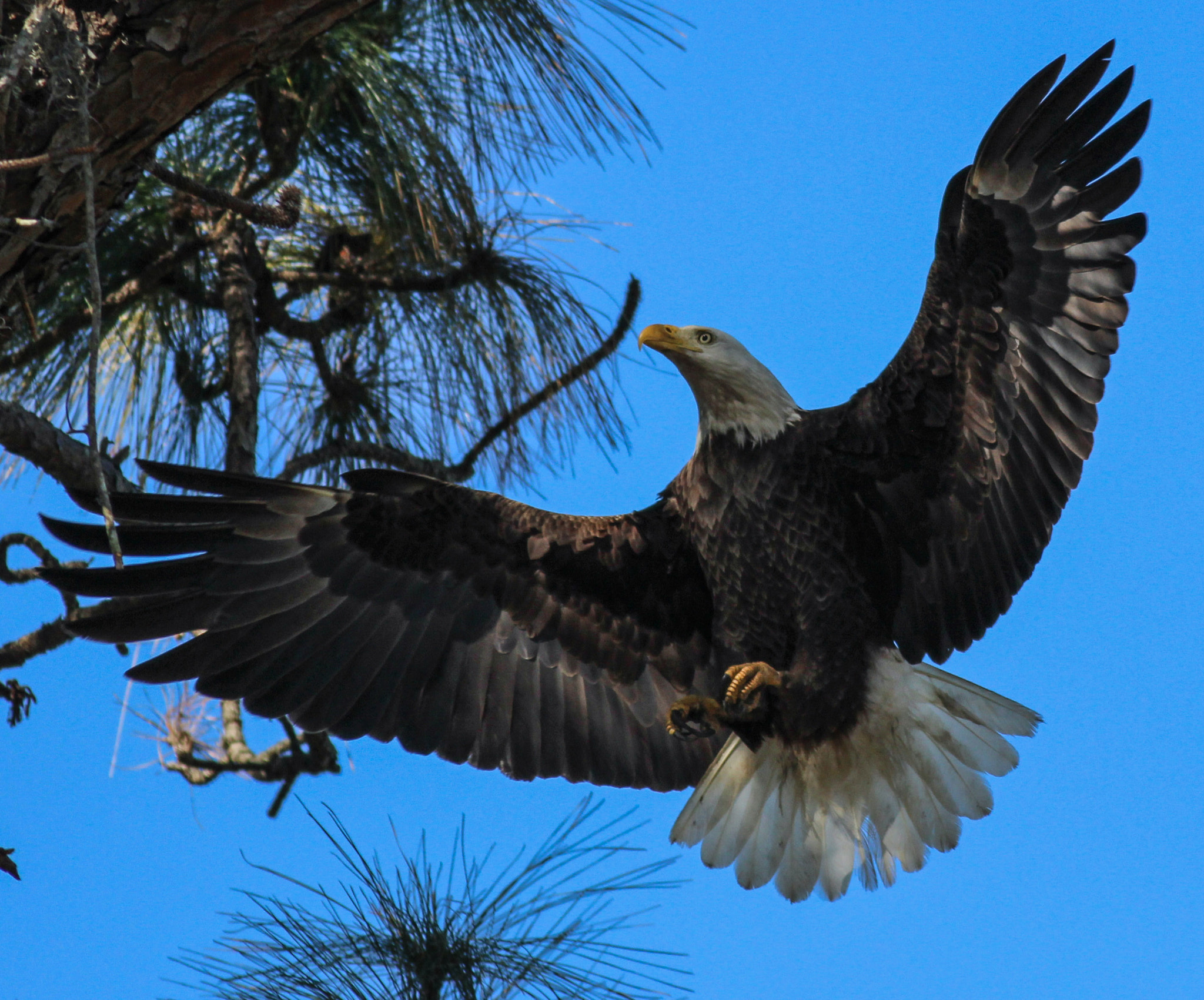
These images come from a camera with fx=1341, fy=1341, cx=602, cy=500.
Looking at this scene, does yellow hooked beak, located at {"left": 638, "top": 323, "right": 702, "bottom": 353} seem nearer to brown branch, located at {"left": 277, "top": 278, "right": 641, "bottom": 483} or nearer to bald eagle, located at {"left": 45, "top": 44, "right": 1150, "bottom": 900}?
bald eagle, located at {"left": 45, "top": 44, "right": 1150, "bottom": 900}

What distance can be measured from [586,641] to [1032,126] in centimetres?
149

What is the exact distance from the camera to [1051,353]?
2717mm

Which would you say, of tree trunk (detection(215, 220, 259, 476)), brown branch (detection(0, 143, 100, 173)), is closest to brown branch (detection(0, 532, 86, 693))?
tree trunk (detection(215, 220, 259, 476))

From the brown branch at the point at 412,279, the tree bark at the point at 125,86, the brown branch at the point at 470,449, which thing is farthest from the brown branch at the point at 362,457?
the tree bark at the point at 125,86

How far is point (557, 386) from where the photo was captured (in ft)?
12.0

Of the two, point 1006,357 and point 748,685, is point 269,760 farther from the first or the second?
point 1006,357

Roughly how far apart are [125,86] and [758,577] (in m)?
1.56

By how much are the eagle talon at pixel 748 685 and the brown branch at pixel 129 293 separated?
1.76 metres

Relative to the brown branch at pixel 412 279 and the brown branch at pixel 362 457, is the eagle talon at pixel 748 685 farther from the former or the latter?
the brown branch at pixel 412 279

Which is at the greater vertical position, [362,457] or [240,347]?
[240,347]

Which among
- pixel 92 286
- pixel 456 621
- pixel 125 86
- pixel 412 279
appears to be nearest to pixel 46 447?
pixel 92 286

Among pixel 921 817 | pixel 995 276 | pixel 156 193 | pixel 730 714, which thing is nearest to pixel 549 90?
pixel 156 193

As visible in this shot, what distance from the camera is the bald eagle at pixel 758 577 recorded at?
2.69 meters

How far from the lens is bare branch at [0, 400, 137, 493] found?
2.42 m
